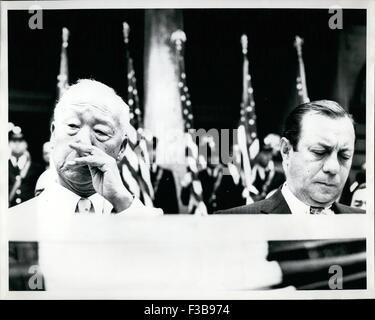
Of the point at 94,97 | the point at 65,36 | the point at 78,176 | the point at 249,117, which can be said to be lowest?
the point at 78,176

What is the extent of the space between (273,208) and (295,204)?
12cm

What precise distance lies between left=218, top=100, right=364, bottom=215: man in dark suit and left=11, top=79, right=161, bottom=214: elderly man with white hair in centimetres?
60

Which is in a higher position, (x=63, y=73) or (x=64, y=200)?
(x=63, y=73)

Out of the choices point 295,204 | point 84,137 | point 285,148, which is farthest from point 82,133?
point 295,204

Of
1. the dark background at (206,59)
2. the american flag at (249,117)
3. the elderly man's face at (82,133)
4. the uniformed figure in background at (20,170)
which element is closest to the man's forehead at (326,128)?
the dark background at (206,59)

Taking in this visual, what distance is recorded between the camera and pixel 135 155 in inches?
106

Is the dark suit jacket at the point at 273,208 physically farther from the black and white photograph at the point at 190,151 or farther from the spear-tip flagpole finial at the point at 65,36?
the spear-tip flagpole finial at the point at 65,36

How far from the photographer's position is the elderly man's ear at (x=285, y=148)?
8.81 ft

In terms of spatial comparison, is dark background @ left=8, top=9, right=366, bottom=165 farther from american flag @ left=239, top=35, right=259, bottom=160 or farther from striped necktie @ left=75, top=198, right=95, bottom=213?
striped necktie @ left=75, top=198, right=95, bottom=213

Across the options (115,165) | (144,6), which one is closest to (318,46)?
(144,6)

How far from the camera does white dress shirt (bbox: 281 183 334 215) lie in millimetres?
2701

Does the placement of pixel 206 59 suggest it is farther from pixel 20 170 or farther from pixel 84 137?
pixel 20 170

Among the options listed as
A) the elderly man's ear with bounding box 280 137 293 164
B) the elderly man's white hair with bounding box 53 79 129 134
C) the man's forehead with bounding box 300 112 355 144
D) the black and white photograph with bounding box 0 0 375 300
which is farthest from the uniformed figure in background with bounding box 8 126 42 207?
the man's forehead with bounding box 300 112 355 144

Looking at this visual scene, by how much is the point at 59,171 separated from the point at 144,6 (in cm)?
94
